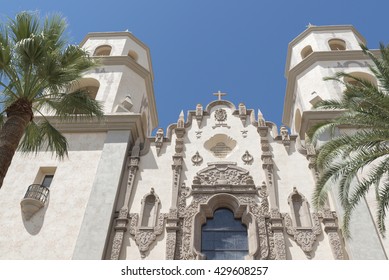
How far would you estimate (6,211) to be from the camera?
1461 cm

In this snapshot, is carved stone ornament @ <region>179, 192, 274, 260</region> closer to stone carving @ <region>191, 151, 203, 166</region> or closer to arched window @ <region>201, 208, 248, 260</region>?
arched window @ <region>201, 208, 248, 260</region>

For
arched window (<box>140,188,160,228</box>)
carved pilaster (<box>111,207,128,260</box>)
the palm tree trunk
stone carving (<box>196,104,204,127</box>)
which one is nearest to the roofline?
stone carving (<box>196,104,204,127</box>)

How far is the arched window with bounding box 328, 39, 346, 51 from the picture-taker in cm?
2425

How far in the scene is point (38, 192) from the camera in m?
14.8

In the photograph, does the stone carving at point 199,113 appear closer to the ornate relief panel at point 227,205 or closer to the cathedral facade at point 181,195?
the cathedral facade at point 181,195

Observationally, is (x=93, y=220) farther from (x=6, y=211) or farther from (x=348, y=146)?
(x=348, y=146)

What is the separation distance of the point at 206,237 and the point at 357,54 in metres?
14.3

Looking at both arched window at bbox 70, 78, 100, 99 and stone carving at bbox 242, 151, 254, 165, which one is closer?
stone carving at bbox 242, 151, 254, 165

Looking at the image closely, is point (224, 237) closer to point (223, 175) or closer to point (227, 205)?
point (227, 205)

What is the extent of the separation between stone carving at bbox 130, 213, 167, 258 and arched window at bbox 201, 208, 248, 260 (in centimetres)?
165

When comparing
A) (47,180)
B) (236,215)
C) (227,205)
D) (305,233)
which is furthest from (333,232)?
(47,180)

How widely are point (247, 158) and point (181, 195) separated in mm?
3386
